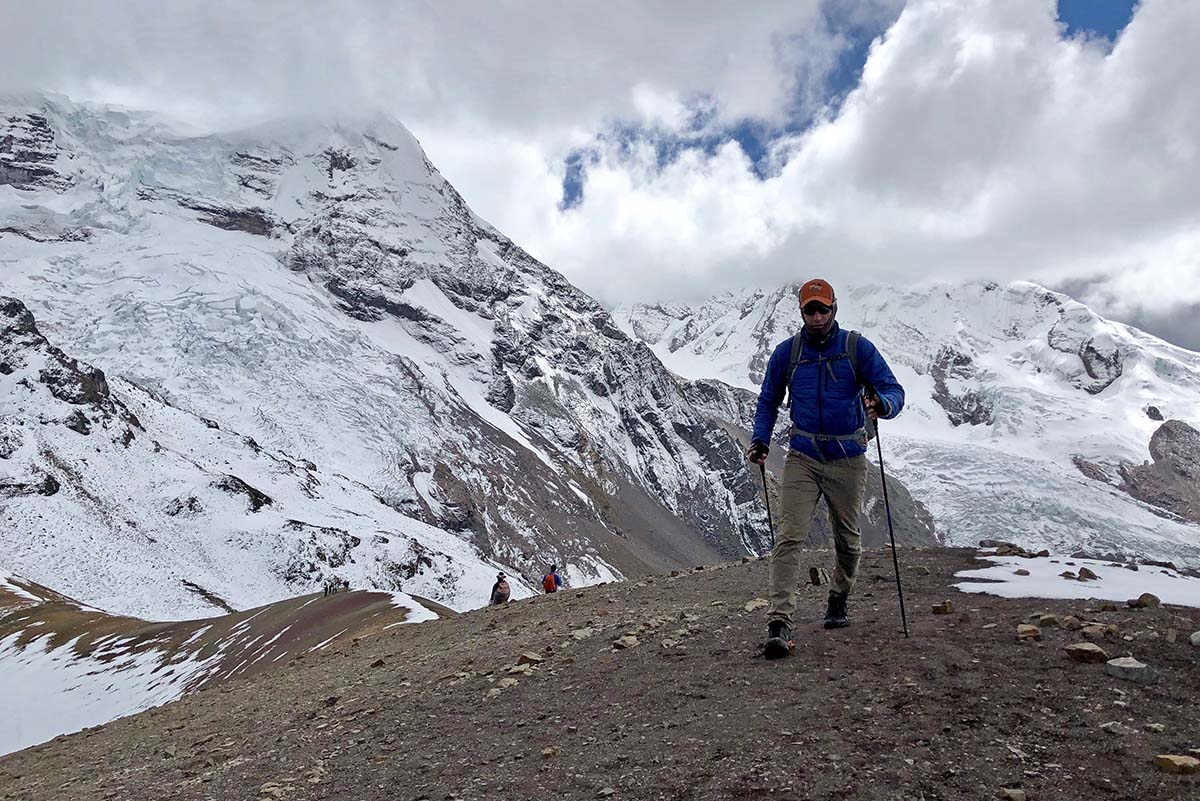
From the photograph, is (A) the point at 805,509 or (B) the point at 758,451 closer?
(A) the point at 805,509

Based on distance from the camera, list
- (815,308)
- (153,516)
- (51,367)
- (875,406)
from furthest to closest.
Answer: (51,367) < (153,516) < (875,406) < (815,308)

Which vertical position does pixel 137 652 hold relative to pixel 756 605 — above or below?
above

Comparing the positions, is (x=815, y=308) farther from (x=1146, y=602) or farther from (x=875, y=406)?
(x=1146, y=602)

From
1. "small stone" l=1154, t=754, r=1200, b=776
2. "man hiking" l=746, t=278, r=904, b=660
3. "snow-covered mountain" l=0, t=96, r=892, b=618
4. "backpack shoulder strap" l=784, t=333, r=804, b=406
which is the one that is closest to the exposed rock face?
"snow-covered mountain" l=0, t=96, r=892, b=618

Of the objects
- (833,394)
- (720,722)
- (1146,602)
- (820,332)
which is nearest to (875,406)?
(833,394)

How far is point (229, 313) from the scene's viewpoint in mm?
161875

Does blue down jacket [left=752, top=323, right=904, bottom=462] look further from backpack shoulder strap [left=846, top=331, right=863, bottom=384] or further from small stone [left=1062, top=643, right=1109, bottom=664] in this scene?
small stone [left=1062, top=643, right=1109, bottom=664]

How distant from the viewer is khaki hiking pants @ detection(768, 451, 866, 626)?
26.8 ft

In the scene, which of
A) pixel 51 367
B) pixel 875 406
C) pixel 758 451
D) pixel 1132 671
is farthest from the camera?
pixel 51 367

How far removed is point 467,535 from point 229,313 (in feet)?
232

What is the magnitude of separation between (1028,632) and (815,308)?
12.2 ft

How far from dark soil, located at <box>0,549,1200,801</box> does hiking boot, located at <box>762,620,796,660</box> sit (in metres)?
0.17

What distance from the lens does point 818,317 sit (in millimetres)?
8102

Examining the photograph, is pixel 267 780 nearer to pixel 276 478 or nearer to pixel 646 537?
pixel 276 478
